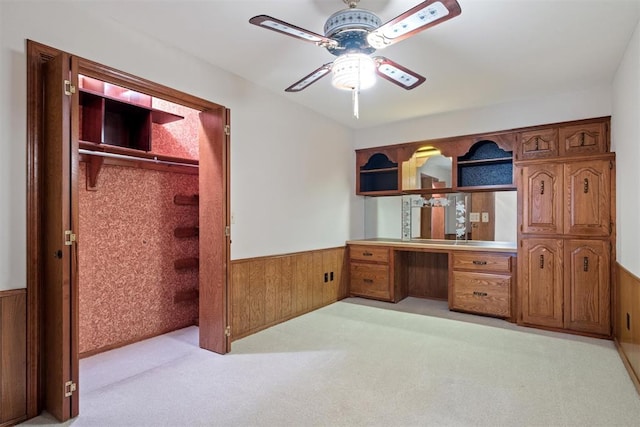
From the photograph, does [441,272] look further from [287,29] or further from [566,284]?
[287,29]

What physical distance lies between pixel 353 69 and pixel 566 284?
2958 mm

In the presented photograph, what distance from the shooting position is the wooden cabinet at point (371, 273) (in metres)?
4.45

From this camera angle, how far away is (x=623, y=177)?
276 centimetres

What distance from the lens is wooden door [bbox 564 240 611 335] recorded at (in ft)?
10.2

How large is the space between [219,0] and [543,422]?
9.96 feet

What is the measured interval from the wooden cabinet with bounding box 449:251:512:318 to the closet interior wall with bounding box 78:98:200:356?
2949 millimetres

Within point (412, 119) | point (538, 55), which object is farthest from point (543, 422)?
point (412, 119)

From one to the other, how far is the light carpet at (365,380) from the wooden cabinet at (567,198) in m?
1.04

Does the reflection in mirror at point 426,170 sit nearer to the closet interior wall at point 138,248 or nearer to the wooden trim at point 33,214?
the closet interior wall at point 138,248

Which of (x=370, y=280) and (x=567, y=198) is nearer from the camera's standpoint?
(x=567, y=198)

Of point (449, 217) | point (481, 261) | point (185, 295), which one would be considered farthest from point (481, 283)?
point (185, 295)

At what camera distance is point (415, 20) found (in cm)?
160

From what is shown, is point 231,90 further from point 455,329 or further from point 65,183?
point 455,329

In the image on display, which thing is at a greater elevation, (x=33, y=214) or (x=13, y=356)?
(x=33, y=214)
